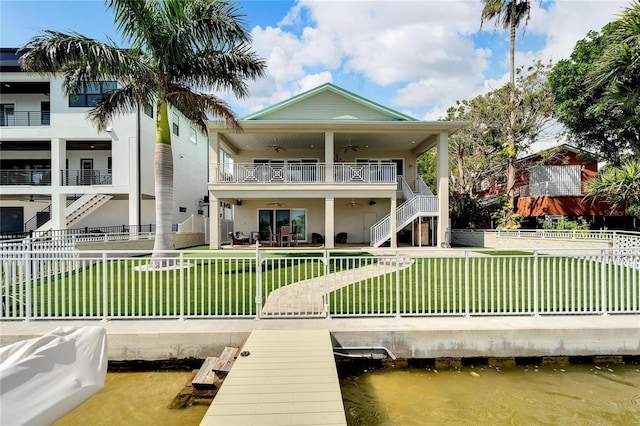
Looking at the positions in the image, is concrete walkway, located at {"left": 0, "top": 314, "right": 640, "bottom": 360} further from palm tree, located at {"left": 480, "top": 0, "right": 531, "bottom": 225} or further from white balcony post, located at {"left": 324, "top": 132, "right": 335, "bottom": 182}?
palm tree, located at {"left": 480, "top": 0, "right": 531, "bottom": 225}

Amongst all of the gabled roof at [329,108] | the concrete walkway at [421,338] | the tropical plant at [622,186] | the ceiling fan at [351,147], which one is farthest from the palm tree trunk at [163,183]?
the tropical plant at [622,186]

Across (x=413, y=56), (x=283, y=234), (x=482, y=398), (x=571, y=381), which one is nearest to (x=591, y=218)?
(x=413, y=56)

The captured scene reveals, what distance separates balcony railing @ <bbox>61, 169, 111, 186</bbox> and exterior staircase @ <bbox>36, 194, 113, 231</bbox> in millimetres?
930

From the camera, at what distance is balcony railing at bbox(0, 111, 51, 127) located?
18984 mm

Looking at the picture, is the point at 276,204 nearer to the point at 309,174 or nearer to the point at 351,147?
the point at 309,174

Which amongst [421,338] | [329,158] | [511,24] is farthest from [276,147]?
[511,24]

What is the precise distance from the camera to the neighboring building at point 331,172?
16750 mm

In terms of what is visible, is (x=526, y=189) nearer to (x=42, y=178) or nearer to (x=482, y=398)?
(x=482, y=398)

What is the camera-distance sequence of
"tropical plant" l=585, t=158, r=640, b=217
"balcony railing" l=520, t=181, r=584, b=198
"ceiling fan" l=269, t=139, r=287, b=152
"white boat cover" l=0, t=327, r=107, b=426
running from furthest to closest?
"balcony railing" l=520, t=181, r=584, b=198 → "ceiling fan" l=269, t=139, r=287, b=152 → "tropical plant" l=585, t=158, r=640, b=217 → "white boat cover" l=0, t=327, r=107, b=426

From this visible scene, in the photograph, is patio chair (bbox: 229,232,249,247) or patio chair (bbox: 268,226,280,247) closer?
patio chair (bbox: 268,226,280,247)

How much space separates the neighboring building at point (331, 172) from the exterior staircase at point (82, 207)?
25.8 ft

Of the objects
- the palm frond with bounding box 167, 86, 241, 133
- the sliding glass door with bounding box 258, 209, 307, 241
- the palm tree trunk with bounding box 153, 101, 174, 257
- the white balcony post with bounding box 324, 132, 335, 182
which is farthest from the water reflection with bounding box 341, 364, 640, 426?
the sliding glass door with bounding box 258, 209, 307, 241

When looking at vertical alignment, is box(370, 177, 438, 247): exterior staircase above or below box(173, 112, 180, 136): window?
below

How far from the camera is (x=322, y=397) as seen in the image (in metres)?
3.36
